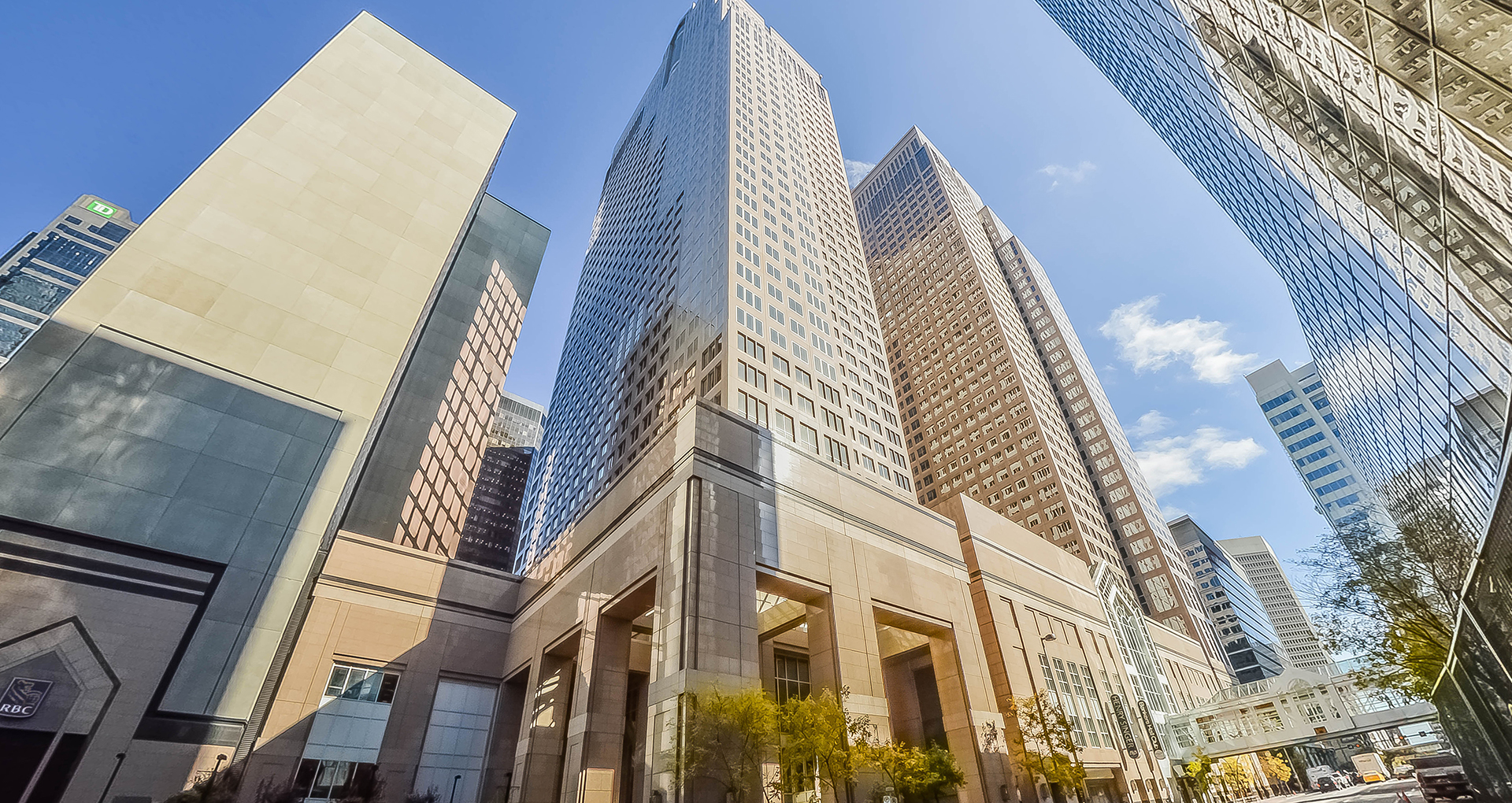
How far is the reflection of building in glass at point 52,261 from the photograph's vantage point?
87.4 meters

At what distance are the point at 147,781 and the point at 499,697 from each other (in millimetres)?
23618

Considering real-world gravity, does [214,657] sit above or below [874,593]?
below

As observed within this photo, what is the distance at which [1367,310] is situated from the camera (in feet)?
82.3

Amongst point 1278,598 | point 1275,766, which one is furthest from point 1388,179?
point 1278,598

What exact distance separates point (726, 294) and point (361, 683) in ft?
123

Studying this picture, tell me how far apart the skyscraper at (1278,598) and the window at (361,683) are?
619ft

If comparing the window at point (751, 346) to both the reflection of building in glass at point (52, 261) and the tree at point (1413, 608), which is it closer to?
the tree at point (1413, 608)

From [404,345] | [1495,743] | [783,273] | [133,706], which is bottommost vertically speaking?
[1495,743]

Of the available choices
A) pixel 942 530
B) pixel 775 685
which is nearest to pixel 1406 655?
pixel 942 530

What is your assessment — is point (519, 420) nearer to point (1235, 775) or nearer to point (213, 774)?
point (213, 774)

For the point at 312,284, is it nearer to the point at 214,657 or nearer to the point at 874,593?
the point at 214,657

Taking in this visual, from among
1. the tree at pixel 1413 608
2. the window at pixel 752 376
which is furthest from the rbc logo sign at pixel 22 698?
the tree at pixel 1413 608

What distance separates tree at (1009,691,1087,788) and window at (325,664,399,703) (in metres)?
41.3

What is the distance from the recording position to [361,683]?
37.8 m
